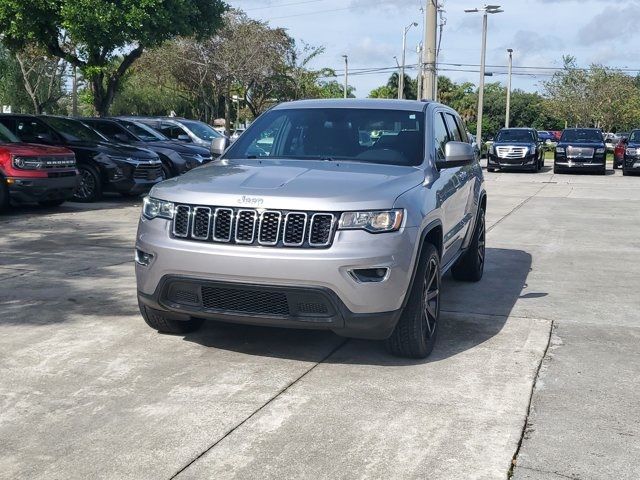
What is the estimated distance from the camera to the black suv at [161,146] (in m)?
17.5

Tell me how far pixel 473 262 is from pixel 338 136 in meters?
2.51

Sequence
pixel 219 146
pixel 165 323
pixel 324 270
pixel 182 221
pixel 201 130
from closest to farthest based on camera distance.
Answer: pixel 324 270 → pixel 182 221 → pixel 165 323 → pixel 219 146 → pixel 201 130

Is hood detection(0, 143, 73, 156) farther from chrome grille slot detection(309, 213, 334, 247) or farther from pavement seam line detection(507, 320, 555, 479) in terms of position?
pavement seam line detection(507, 320, 555, 479)

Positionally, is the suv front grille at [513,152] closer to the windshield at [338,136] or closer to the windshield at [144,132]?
the windshield at [144,132]

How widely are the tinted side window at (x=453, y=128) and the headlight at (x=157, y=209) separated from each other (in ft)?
10.1

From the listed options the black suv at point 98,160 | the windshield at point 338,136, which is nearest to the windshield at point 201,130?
the black suv at point 98,160

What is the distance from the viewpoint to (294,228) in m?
4.88

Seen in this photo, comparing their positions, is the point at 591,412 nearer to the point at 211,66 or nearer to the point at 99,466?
the point at 99,466

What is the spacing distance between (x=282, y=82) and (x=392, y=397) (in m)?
45.0

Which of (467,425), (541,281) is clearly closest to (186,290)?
(467,425)

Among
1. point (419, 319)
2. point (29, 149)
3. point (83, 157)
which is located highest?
point (29, 149)

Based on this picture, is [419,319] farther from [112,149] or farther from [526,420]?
[112,149]

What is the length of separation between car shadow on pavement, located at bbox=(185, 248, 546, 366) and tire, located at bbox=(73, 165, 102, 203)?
9437 mm

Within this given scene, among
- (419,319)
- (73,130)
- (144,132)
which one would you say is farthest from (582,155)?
(419,319)
